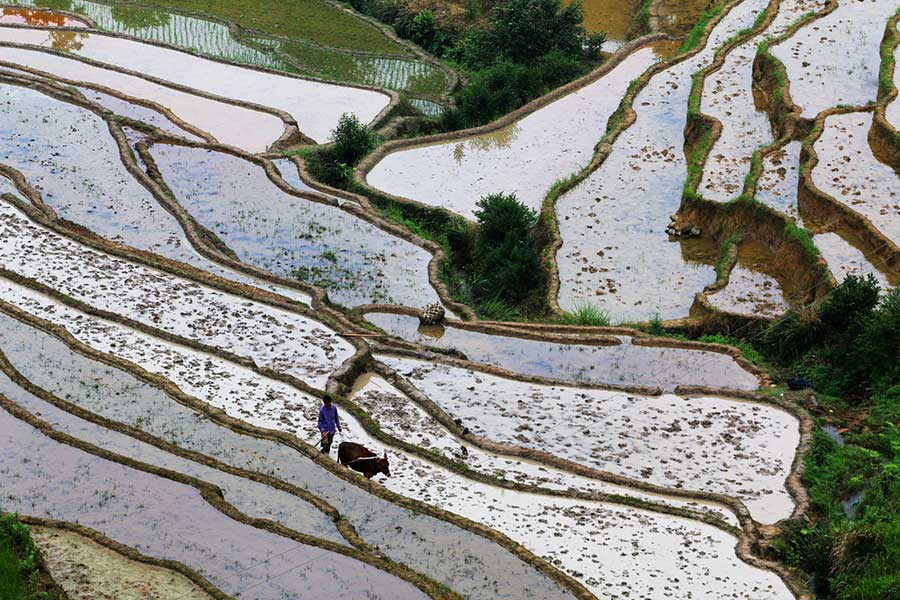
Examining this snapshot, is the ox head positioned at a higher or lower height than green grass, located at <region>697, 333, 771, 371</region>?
lower

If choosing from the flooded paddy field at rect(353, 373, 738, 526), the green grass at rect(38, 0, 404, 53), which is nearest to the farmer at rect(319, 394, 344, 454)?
the flooded paddy field at rect(353, 373, 738, 526)

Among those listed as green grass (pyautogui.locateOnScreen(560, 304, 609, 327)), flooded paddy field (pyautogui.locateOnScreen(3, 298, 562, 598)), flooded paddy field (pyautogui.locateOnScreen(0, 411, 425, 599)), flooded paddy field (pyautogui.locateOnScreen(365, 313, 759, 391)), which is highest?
green grass (pyautogui.locateOnScreen(560, 304, 609, 327))

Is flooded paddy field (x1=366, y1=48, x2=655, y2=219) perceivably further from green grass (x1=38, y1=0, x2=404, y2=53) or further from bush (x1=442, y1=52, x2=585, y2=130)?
green grass (x1=38, y1=0, x2=404, y2=53)

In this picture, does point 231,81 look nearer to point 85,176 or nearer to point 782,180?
point 85,176

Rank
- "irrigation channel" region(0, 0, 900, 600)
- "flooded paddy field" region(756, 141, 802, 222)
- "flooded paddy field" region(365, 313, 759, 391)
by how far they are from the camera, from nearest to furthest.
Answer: "irrigation channel" region(0, 0, 900, 600)
"flooded paddy field" region(365, 313, 759, 391)
"flooded paddy field" region(756, 141, 802, 222)

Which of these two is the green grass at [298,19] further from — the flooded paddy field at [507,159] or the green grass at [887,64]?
the green grass at [887,64]

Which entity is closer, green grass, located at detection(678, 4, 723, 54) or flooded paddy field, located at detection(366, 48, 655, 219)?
flooded paddy field, located at detection(366, 48, 655, 219)

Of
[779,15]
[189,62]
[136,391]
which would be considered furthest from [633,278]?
[189,62]

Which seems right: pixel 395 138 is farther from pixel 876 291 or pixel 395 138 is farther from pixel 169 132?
pixel 876 291
